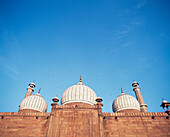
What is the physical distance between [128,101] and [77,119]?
24.8 ft

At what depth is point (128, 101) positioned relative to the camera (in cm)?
1576

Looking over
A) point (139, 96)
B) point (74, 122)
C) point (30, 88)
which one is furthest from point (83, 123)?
point (30, 88)

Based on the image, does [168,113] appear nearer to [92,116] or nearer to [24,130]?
[92,116]

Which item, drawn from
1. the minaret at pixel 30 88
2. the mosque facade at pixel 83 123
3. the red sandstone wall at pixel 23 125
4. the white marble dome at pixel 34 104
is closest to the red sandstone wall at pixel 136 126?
the mosque facade at pixel 83 123

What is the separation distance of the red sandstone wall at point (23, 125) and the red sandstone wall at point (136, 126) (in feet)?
16.0

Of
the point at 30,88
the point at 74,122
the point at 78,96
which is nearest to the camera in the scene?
the point at 74,122

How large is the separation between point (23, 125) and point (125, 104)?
10.6 meters

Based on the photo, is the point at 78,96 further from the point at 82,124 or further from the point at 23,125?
the point at 23,125

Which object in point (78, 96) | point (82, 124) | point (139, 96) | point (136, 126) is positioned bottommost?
point (136, 126)

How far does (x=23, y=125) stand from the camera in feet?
35.4

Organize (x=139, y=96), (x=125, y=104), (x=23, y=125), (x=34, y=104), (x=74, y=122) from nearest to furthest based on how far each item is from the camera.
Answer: (x=74, y=122), (x=23, y=125), (x=125, y=104), (x=34, y=104), (x=139, y=96)

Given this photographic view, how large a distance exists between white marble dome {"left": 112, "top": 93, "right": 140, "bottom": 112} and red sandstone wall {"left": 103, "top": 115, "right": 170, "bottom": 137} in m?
4.43

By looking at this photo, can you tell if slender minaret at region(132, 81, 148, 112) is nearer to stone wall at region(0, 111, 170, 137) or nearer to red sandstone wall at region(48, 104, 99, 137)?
stone wall at region(0, 111, 170, 137)

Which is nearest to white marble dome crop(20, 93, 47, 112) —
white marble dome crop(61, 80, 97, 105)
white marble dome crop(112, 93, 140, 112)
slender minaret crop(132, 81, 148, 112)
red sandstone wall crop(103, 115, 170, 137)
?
white marble dome crop(61, 80, 97, 105)
